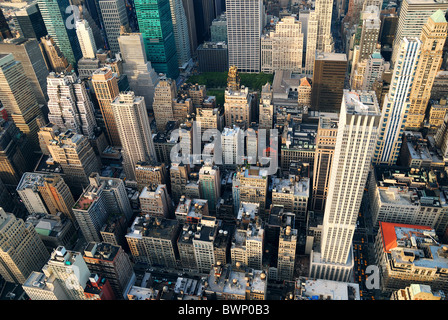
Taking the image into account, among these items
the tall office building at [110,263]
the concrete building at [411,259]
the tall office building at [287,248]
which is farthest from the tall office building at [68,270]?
the concrete building at [411,259]

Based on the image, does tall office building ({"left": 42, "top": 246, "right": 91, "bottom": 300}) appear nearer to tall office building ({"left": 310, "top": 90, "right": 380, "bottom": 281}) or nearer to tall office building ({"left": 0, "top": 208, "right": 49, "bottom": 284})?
tall office building ({"left": 0, "top": 208, "right": 49, "bottom": 284})

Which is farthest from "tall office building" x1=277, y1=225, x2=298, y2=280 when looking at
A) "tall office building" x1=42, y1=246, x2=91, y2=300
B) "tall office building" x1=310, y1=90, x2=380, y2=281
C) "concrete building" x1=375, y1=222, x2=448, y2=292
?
"tall office building" x1=42, y1=246, x2=91, y2=300

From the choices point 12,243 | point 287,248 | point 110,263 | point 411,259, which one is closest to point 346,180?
point 287,248

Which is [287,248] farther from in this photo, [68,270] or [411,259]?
[68,270]

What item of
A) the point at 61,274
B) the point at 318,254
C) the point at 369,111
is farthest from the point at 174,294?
the point at 369,111

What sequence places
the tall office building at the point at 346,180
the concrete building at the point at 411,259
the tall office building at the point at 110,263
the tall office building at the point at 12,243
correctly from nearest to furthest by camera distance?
the tall office building at the point at 346,180 < the concrete building at the point at 411,259 < the tall office building at the point at 110,263 < the tall office building at the point at 12,243

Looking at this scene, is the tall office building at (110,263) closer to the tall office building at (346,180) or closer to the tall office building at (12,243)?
the tall office building at (12,243)
